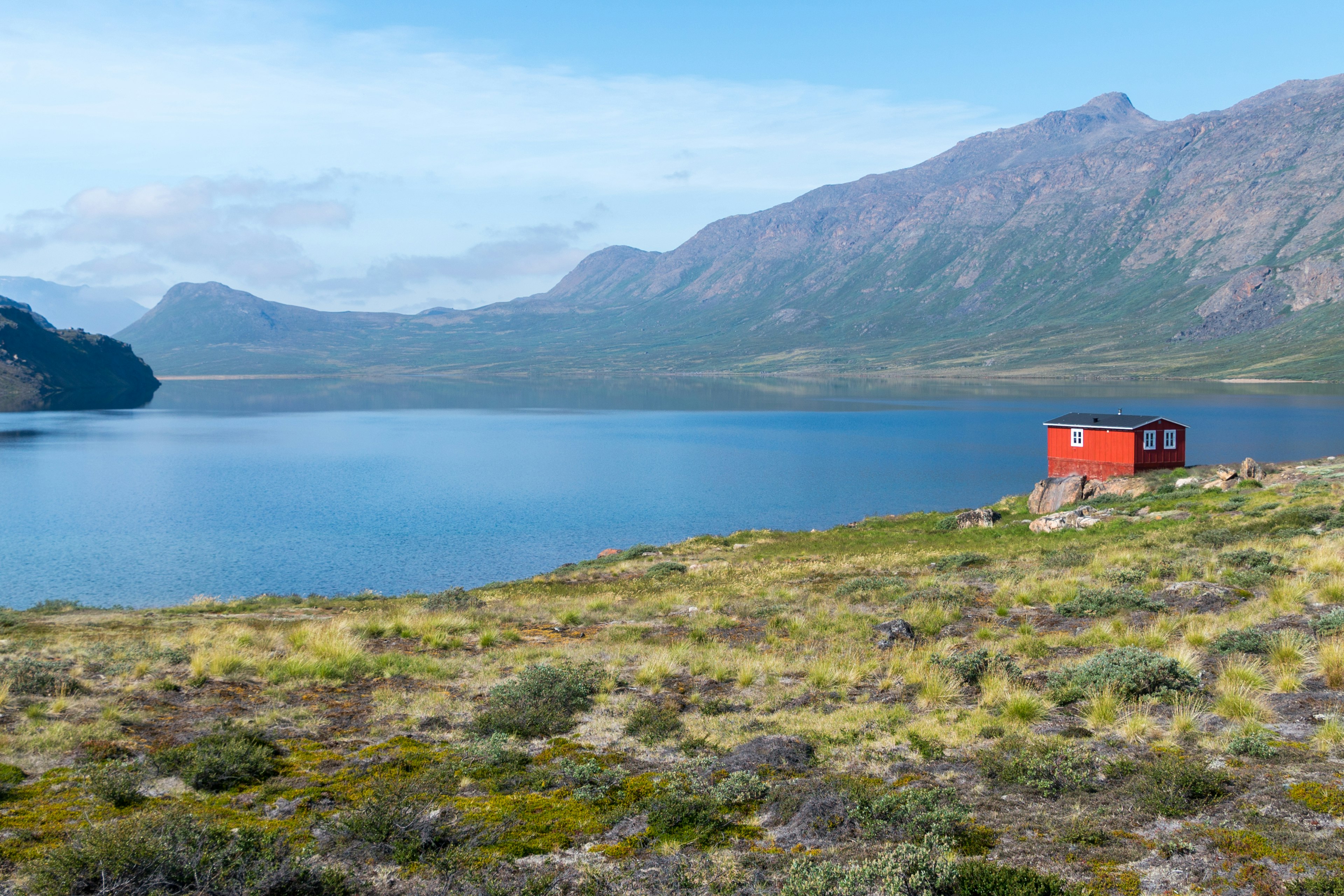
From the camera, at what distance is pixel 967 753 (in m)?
10.7

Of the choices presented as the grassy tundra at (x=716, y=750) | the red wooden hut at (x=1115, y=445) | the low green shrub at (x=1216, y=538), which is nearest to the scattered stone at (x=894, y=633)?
the grassy tundra at (x=716, y=750)

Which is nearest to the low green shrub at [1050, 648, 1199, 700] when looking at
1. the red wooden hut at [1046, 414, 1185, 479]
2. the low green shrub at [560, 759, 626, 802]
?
the low green shrub at [560, 759, 626, 802]

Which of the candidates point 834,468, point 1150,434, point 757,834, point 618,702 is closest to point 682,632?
point 618,702

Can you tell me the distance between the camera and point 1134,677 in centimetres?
1220

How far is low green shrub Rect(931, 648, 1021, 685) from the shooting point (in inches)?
545

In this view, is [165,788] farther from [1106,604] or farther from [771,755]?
[1106,604]

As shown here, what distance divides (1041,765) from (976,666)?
431 centimetres

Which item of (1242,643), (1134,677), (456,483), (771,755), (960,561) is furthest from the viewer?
(456,483)

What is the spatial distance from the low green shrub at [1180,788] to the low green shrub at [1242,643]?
5705mm

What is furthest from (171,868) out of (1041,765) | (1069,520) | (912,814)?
(1069,520)

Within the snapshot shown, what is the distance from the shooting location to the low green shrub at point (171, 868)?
7.28 m

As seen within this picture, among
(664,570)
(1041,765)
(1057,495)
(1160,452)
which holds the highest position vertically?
(1041,765)

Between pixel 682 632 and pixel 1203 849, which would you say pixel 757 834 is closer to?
pixel 1203 849

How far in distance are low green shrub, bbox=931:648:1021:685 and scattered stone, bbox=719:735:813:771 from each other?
389 centimetres
